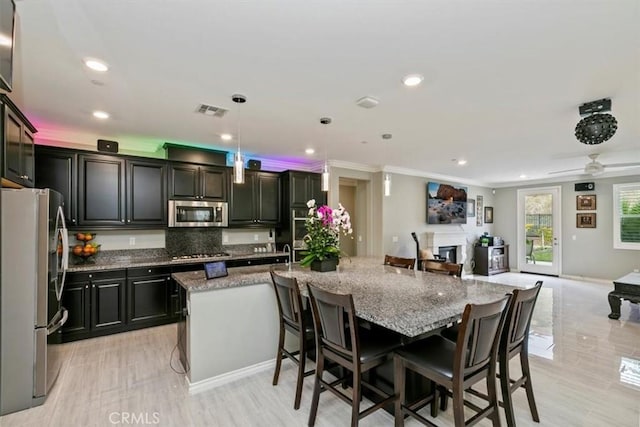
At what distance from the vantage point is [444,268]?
314cm

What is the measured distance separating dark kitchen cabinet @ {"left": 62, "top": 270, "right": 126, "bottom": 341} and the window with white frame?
1003cm

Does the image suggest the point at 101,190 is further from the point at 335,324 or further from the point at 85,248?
the point at 335,324

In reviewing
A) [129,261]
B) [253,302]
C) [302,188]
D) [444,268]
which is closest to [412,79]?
[444,268]

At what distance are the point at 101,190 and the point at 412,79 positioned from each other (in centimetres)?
416

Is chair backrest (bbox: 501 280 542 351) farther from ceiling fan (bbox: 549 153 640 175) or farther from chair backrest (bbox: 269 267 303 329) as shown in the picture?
ceiling fan (bbox: 549 153 640 175)

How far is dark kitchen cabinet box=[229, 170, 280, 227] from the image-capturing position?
506 centimetres

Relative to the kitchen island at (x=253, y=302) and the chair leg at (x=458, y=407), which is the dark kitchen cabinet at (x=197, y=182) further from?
the chair leg at (x=458, y=407)

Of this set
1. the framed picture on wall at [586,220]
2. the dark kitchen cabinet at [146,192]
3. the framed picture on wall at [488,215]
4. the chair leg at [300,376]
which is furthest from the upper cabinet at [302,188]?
the framed picture on wall at [586,220]

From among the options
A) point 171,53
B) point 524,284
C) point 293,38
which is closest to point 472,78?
point 293,38

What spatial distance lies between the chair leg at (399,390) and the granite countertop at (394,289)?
1.21 ft

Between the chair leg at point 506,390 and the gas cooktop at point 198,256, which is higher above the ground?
the gas cooktop at point 198,256

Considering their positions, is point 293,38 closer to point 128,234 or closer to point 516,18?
point 516,18

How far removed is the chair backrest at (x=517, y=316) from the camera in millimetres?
1821

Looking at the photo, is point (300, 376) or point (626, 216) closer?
point (300, 376)
